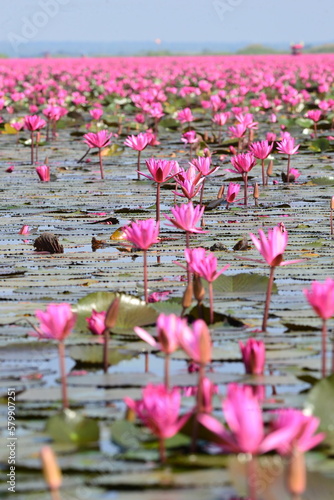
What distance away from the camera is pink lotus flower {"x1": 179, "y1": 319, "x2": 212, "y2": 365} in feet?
5.46

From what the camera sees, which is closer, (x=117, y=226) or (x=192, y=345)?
(x=192, y=345)

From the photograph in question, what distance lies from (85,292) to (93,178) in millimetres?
3620

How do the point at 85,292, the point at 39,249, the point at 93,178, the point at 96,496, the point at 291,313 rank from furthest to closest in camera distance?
the point at 93,178, the point at 39,249, the point at 85,292, the point at 291,313, the point at 96,496

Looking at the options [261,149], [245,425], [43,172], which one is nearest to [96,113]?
[43,172]

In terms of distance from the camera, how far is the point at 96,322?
2586mm

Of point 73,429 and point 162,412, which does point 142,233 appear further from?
point 162,412

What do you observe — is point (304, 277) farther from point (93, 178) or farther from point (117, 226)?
point (93, 178)

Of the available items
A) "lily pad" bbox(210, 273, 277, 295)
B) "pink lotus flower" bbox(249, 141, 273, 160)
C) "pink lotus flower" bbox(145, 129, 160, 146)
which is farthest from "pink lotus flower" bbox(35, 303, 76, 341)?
"pink lotus flower" bbox(145, 129, 160, 146)

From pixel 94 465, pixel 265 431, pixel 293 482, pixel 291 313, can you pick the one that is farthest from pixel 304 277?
pixel 293 482

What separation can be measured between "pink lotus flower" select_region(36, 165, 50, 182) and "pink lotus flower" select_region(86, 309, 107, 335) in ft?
12.6

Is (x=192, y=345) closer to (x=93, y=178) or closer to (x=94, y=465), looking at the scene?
(x=94, y=465)

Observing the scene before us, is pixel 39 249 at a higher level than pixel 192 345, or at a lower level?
lower

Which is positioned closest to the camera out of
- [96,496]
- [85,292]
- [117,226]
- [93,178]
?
[96,496]

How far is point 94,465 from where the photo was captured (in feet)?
5.66
